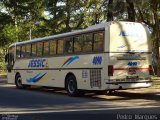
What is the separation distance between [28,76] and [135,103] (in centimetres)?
1067

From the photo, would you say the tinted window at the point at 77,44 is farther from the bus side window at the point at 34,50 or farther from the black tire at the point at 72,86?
the bus side window at the point at 34,50

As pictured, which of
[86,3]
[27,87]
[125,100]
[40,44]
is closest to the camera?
[125,100]

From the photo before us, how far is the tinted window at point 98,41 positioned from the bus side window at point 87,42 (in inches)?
13.0

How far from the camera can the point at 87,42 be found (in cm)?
1994

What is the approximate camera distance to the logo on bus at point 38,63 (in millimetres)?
23839

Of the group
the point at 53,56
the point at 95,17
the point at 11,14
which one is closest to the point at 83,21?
the point at 95,17

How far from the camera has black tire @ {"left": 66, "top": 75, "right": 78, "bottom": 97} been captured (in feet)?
67.7

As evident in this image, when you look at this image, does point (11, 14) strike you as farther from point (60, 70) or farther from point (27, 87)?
point (60, 70)

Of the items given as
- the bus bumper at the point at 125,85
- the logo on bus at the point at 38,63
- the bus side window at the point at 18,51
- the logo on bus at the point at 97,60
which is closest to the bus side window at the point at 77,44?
the logo on bus at the point at 97,60

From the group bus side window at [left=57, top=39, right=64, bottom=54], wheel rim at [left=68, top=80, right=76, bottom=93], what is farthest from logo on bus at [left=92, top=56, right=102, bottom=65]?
bus side window at [left=57, top=39, right=64, bottom=54]

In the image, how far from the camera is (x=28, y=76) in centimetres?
2623

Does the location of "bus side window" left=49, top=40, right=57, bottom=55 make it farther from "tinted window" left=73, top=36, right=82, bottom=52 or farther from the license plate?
the license plate

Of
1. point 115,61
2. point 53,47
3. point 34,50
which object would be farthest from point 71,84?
point 34,50

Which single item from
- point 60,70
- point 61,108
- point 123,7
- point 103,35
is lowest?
point 61,108
